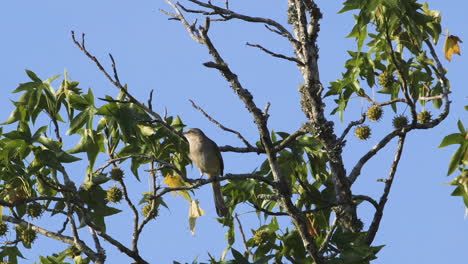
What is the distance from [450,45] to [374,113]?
3.90 feet

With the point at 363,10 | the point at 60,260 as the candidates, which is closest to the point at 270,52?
the point at 363,10

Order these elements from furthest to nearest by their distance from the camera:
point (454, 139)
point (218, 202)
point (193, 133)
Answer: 1. point (193, 133)
2. point (218, 202)
3. point (454, 139)

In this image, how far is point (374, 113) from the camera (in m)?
9.85

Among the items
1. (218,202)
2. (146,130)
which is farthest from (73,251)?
(218,202)

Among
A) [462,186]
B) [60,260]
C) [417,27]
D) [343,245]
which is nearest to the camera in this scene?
[462,186]

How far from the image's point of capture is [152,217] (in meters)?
8.87

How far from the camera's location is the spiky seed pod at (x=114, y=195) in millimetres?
9297

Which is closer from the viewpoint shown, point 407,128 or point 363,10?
point 363,10

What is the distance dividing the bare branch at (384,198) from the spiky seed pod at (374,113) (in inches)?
25.4

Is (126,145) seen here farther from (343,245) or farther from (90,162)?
(343,245)

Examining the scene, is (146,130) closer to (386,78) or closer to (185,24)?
(185,24)

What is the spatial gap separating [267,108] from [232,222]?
6.08ft

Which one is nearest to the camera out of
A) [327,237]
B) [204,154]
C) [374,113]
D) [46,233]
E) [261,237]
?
[327,237]

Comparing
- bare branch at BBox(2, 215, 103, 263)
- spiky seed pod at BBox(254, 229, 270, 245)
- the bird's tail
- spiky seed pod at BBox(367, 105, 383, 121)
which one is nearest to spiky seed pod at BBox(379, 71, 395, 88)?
spiky seed pod at BBox(367, 105, 383, 121)
